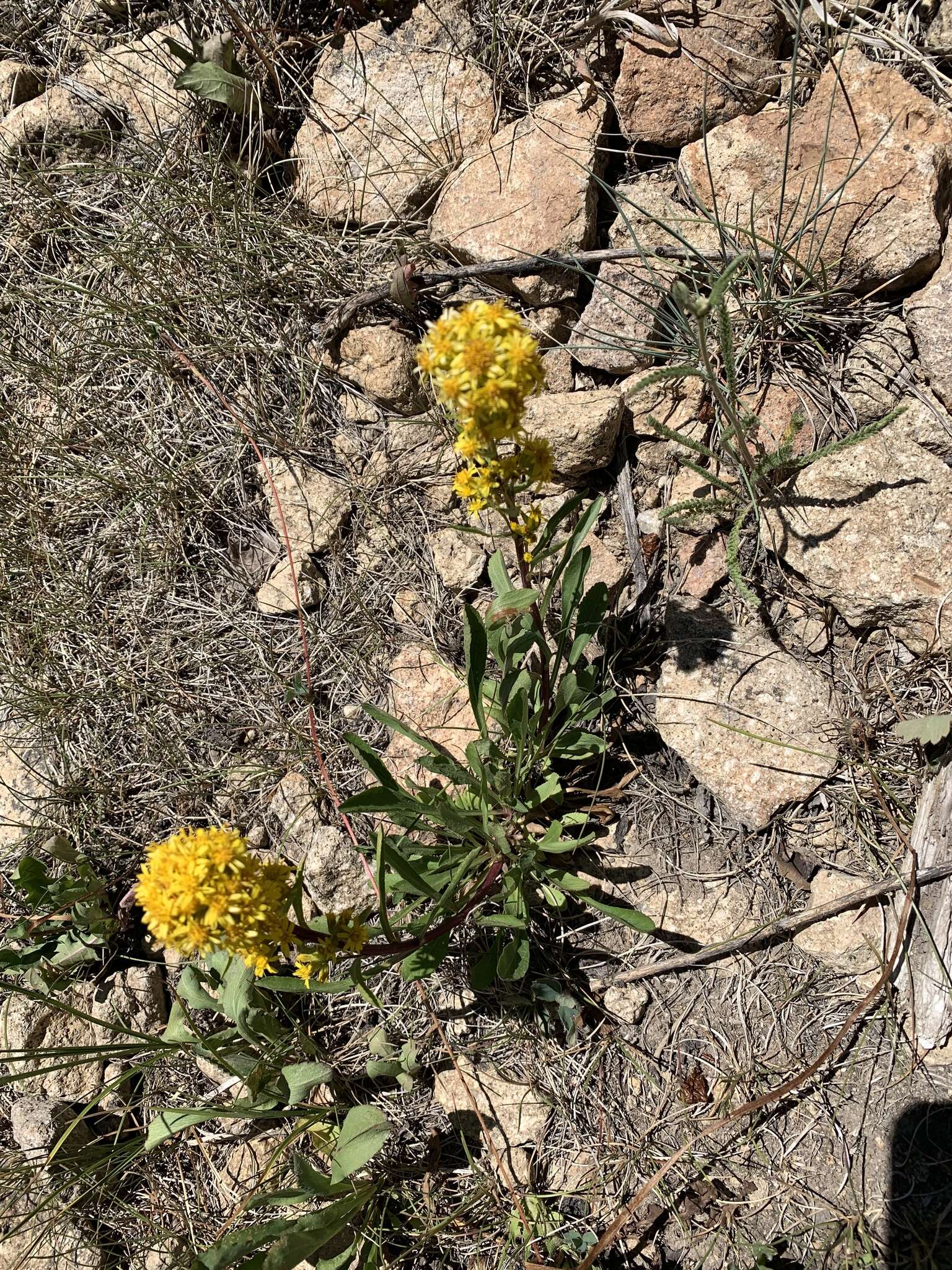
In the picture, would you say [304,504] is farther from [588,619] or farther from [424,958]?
[424,958]

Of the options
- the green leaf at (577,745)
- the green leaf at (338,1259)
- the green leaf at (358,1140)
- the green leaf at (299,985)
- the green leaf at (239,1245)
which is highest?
the green leaf at (577,745)

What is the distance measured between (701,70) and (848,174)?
0.68 metres

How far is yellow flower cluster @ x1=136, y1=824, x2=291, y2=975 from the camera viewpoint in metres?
2.02

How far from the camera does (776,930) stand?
2.90 meters

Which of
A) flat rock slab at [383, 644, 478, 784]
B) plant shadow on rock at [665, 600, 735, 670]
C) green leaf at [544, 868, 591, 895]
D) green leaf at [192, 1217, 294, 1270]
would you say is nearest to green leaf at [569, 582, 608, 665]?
plant shadow on rock at [665, 600, 735, 670]

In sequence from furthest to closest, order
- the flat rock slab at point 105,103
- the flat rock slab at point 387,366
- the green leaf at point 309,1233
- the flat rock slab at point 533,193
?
the flat rock slab at point 105,103
the flat rock slab at point 387,366
the flat rock slab at point 533,193
the green leaf at point 309,1233

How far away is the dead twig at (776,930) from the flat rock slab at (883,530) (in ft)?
2.63

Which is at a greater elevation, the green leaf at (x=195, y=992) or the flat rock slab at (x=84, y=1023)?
the green leaf at (x=195, y=992)

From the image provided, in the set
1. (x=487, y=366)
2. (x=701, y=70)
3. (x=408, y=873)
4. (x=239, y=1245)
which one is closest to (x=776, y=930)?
(x=408, y=873)

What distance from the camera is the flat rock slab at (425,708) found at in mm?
3201

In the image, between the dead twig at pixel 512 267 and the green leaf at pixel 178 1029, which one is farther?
the dead twig at pixel 512 267

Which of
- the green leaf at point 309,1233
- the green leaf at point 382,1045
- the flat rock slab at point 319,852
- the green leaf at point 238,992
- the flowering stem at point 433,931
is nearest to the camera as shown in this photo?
the flowering stem at point 433,931

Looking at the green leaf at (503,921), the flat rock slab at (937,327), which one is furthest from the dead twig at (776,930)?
the flat rock slab at (937,327)

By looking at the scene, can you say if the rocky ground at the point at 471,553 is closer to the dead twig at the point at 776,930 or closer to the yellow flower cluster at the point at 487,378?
the dead twig at the point at 776,930
